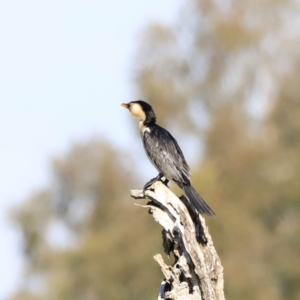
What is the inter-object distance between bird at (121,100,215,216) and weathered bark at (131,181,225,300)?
2.55ft

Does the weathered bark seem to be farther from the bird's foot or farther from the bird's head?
the bird's head

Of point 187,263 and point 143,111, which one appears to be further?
point 143,111

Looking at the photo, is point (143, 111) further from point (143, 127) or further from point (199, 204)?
point (199, 204)

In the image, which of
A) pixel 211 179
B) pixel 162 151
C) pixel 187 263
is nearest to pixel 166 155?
pixel 162 151

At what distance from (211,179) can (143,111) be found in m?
15.8

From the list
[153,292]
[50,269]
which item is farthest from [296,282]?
[50,269]

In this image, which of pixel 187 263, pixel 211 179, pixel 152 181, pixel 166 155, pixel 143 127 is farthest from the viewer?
pixel 211 179

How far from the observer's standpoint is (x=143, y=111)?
1048 centimetres

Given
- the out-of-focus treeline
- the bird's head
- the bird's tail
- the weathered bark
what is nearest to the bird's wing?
the bird's head

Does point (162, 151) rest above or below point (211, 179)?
below

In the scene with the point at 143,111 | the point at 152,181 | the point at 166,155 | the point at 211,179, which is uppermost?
the point at 211,179

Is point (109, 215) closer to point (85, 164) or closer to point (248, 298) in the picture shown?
point (85, 164)

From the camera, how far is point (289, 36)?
32.2 meters

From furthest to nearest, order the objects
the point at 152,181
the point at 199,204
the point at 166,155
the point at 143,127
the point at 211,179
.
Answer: the point at 211,179 → the point at 143,127 → the point at 166,155 → the point at 152,181 → the point at 199,204
